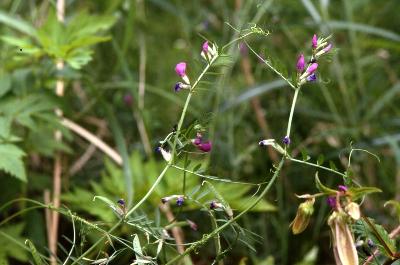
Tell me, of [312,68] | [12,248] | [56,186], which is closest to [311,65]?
[312,68]

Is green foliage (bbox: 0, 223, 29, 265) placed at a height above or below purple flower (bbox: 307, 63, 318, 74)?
below

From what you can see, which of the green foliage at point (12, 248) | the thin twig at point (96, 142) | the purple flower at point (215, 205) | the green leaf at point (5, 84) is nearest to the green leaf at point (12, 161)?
the green foliage at point (12, 248)

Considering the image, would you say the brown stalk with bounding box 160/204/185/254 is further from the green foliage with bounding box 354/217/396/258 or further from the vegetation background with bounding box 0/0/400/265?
the green foliage with bounding box 354/217/396/258

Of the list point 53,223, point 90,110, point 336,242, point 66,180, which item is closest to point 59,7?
point 90,110

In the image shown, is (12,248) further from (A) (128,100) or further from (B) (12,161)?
(A) (128,100)

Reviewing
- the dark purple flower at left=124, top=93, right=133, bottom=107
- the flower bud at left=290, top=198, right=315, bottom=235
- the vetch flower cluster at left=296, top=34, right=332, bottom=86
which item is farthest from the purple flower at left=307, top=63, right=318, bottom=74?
the dark purple flower at left=124, top=93, right=133, bottom=107

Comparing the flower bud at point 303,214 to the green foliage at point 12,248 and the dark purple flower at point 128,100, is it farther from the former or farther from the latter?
the dark purple flower at point 128,100

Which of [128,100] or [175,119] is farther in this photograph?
[175,119]
